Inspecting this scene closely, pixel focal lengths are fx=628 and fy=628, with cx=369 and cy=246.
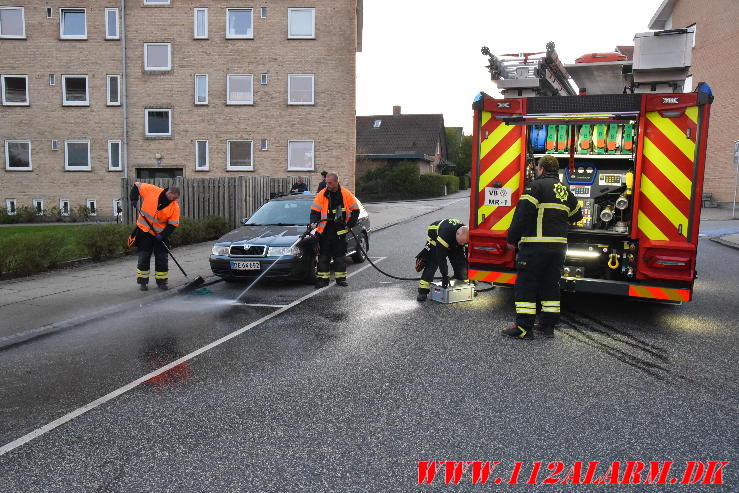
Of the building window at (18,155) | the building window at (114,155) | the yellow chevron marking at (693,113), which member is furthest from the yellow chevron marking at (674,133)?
the building window at (18,155)

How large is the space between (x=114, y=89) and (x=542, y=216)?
1061 inches

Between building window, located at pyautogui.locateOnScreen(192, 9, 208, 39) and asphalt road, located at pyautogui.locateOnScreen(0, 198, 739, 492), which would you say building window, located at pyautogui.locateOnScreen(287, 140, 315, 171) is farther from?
asphalt road, located at pyautogui.locateOnScreen(0, 198, 739, 492)

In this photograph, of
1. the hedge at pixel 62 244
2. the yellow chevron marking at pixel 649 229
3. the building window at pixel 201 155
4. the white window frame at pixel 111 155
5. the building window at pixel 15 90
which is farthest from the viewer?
the building window at pixel 15 90

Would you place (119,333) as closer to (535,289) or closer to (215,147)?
(535,289)

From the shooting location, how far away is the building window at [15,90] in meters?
29.0

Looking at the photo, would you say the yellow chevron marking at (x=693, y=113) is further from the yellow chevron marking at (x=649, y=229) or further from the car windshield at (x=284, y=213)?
the car windshield at (x=284, y=213)

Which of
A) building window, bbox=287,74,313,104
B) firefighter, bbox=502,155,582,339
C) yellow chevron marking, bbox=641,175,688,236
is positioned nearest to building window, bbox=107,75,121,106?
building window, bbox=287,74,313,104

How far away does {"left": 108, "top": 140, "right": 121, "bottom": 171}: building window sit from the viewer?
28.9m

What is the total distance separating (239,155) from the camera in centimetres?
2875

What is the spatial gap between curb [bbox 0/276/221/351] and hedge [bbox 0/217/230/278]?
117 inches

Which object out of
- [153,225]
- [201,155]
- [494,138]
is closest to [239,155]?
[201,155]

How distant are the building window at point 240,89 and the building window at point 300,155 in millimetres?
2763

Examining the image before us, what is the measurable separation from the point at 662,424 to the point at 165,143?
1085 inches

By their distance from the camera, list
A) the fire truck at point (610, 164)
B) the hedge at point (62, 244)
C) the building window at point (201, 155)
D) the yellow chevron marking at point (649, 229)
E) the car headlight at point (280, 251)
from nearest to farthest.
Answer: the fire truck at point (610, 164) → the yellow chevron marking at point (649, 229) → the car headlight at point (280, 251) → the hedge at point (62, 244) → the building window at point (201, 155)
